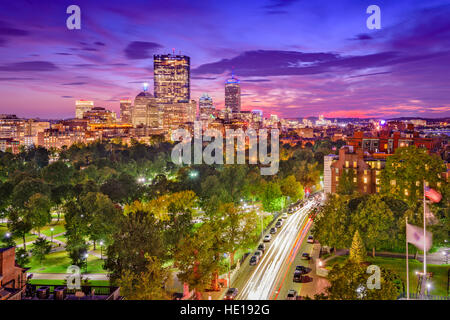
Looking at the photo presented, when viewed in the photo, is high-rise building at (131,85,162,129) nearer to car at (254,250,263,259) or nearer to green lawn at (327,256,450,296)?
car at (254,250,263,259)

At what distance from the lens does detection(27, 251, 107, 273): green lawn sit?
22312 millimetres

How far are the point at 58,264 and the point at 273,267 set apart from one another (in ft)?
45.0

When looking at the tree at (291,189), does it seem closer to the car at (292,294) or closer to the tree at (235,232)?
the tree at (235,232)

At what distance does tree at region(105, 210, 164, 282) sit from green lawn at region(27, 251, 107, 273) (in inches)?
181

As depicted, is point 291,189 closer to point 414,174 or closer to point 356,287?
point 414,174

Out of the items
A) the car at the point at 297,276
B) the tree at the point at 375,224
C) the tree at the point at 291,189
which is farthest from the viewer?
the tree at the point at 291,189

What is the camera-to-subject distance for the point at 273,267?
Answer: 71.6 feet

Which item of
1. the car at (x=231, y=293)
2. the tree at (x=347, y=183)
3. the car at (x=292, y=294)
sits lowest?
the car at (x=231, y=293)

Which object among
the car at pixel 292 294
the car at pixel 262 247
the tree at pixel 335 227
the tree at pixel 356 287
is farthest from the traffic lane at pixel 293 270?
the tree at pixel 356 287

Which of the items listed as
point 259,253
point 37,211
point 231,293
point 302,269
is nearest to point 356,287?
point 231,293

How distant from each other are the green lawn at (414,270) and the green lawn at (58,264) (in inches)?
571

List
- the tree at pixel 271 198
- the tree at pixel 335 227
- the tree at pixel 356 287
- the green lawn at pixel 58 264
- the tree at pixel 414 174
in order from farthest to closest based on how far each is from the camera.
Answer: the tree at pixel 271 198 < the tree at pixel 414 174 < the green lawn at pixel 58 264 < the tree at pixel 335 227 < the tree at pixel 356 287

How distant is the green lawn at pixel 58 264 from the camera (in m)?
22.3

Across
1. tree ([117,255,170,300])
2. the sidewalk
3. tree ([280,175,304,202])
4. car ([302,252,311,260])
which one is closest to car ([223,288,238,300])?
the sidewalk
